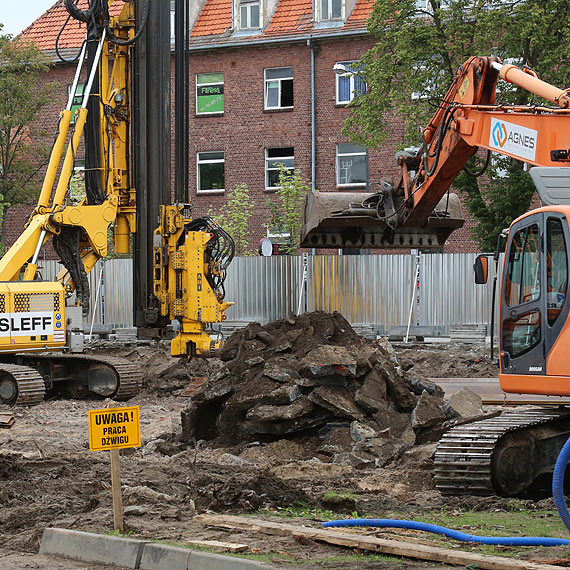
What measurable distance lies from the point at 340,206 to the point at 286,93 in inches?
951

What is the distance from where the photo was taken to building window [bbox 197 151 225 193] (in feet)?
138

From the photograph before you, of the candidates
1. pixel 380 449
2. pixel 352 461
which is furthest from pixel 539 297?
pixel 380 449

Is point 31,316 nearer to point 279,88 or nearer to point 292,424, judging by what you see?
point 292,424

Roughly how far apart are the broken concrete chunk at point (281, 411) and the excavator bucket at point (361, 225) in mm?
4658

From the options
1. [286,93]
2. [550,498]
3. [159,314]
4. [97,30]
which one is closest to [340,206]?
[159,314]

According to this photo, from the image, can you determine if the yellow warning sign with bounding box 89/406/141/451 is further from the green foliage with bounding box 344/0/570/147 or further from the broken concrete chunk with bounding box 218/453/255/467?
the green foliage with bounding box 344/0/570/147

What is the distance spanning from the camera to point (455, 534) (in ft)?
24.1

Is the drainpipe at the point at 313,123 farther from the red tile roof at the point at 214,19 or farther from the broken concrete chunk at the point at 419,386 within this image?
the broken concrete chunk at the point at 419,386

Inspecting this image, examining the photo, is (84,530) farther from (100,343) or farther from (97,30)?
(100,343)

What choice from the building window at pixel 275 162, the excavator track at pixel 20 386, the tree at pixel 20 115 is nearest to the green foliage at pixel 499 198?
the building window at pixel 275 162

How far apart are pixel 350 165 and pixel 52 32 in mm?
13982

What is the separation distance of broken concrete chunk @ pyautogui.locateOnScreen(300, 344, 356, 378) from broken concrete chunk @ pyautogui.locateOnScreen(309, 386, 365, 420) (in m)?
0.21

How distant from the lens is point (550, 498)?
381 inches

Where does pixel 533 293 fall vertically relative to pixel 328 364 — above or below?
above
